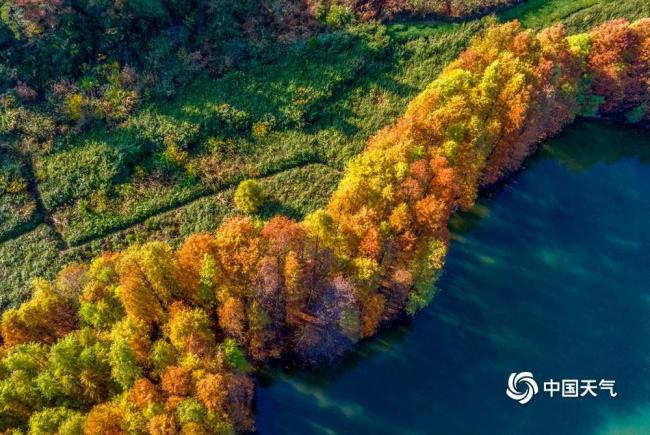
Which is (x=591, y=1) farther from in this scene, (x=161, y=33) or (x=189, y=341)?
(x=189, y=341)

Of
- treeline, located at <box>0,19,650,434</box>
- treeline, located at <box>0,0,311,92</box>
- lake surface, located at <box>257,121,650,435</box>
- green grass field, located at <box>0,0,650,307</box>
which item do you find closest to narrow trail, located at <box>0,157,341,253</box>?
green grass field, located at <box>0,0,650,307</box>

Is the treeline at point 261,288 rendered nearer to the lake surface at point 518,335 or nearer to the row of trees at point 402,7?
the lake surface at point 518,335

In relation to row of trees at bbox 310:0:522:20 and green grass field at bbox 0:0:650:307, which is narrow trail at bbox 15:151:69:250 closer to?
green grass field at bbox 0:0:650:307

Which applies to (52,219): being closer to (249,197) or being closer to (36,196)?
(36,196)

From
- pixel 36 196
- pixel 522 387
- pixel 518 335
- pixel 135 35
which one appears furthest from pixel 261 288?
pixel 135 35

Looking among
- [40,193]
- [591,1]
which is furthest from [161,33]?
[591,1]

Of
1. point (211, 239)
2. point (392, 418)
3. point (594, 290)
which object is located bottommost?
point (392, 418)

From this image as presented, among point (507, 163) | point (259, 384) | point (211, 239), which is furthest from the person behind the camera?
point (507, 163)
